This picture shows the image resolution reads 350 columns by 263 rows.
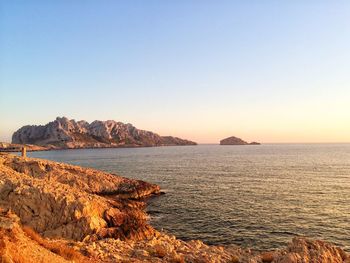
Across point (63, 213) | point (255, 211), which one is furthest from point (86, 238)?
point (255, 211)

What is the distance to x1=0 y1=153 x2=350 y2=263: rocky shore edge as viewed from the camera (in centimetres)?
1359

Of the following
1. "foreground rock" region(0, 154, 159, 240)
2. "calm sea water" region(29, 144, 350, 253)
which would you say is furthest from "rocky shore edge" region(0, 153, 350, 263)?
"calm sea water" region(29, 144, 350, 253)

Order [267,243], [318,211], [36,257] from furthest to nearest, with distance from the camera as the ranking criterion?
[318,211] < [267,243] < [36,257]

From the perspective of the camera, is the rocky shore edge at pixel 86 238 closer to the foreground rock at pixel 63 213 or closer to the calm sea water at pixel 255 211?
the foreground rock at pixel 63 213

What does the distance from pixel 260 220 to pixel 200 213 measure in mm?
7769

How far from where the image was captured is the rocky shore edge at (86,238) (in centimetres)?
1359

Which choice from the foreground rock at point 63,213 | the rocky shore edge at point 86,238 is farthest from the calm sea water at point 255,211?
the foreground rock at point 63,213

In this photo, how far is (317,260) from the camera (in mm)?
17000

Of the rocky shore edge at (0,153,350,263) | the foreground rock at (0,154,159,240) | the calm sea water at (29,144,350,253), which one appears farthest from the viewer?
the calm sea water at (29,144,350,253)

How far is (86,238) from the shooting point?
23297 mm

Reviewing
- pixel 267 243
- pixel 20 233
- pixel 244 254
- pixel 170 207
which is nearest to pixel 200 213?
pixel 170 207

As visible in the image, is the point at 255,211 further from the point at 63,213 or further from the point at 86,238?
the point at 63,213

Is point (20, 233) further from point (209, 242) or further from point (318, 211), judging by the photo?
point (318, 211)

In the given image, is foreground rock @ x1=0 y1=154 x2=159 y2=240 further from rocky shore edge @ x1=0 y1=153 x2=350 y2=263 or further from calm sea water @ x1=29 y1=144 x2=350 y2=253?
calm sea water @ x1=29 y1=144 x2=350 y2=253
